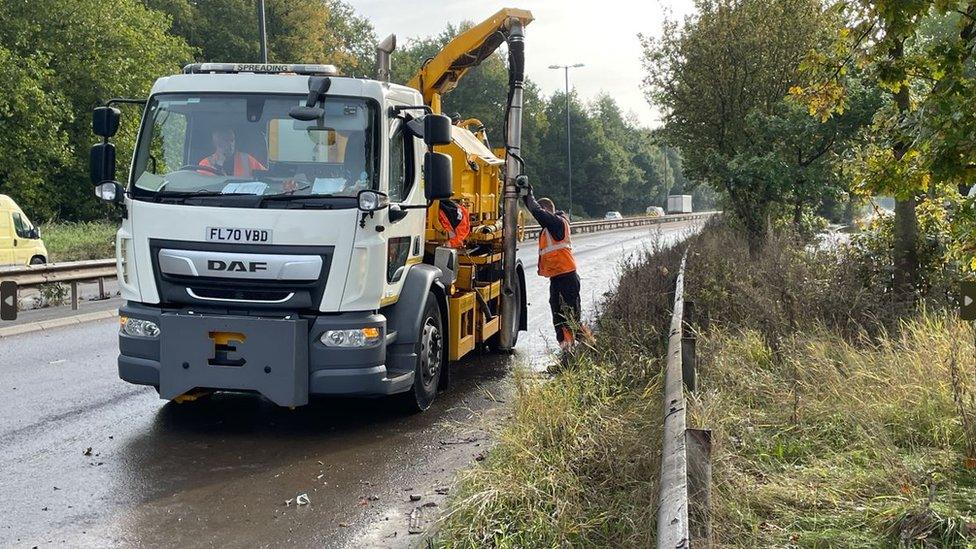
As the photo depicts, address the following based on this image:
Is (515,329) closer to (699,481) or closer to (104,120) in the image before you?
(104,120)

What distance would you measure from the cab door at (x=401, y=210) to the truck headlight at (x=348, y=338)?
35cm

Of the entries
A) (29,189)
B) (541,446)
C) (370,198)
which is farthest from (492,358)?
(29,189)

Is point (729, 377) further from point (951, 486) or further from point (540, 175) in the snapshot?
point (540, 175)

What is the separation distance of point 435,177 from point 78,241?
2143 centimetres

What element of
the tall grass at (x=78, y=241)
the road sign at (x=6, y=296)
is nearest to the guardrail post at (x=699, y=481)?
the road sign at (x=6, y=296)

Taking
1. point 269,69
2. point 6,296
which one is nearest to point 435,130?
point 269,69

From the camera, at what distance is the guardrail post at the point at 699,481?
10.2 ft

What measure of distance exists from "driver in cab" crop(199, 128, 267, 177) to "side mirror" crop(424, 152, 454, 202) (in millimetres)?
1322

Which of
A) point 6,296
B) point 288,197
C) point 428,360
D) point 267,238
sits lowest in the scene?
point 428,360

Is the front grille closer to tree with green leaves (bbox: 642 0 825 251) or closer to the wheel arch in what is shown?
the wheel arch

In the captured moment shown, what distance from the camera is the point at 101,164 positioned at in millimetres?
6914

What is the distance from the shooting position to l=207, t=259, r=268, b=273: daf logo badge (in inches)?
243

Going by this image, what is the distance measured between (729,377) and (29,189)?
3131cm

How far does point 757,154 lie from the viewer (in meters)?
15.7
